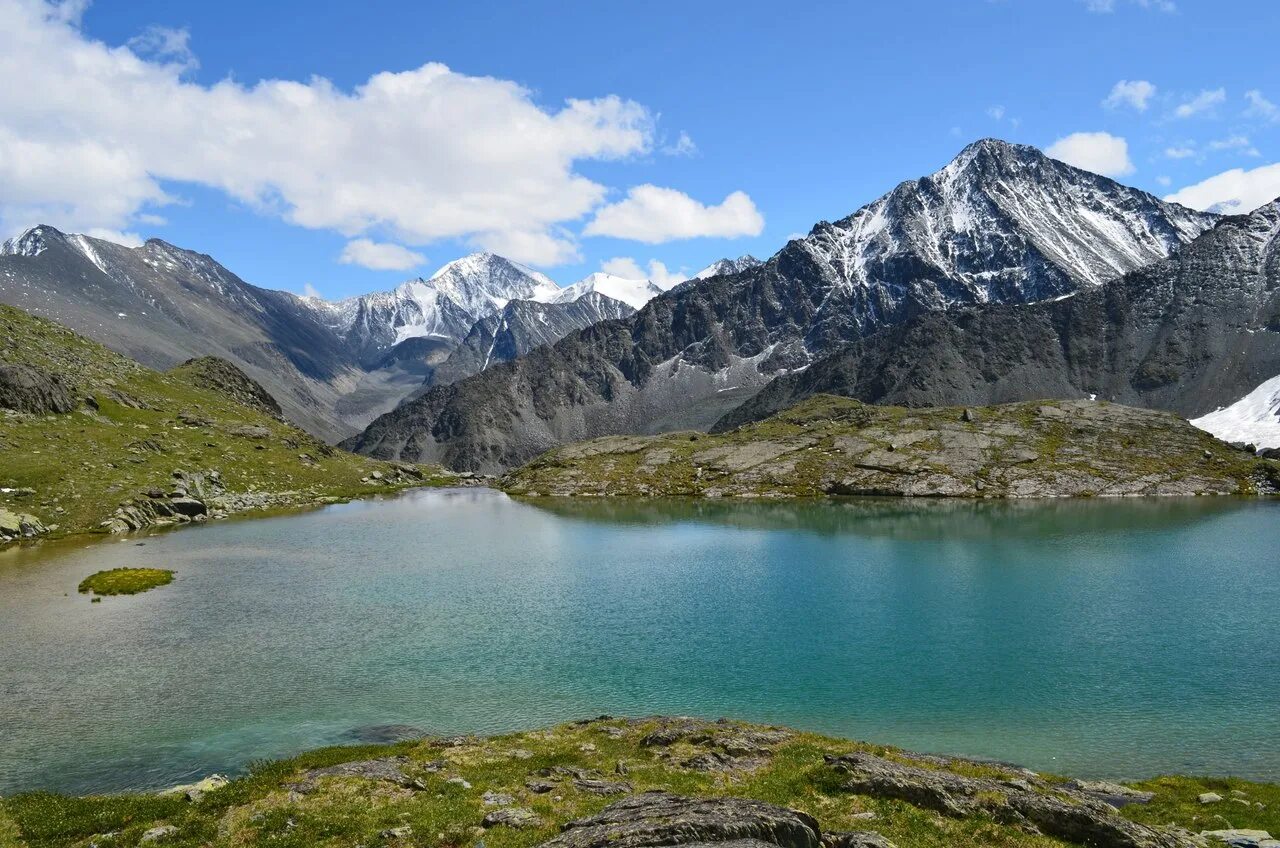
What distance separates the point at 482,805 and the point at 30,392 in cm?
16341

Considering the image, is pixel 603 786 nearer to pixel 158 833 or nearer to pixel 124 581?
pixel 158 833

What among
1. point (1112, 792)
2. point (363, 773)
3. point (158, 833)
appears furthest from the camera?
point (1112, 792)

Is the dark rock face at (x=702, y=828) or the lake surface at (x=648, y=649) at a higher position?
the dark rock face at (x=702, y=828)

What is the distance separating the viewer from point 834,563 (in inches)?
3871

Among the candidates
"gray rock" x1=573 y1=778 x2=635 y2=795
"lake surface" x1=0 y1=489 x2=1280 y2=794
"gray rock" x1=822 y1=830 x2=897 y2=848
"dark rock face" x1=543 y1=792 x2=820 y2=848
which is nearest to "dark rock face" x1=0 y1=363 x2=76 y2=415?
"lake surface" x1=0 y1=489 x2=1280 y2=794

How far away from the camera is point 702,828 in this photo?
18344 millimetres

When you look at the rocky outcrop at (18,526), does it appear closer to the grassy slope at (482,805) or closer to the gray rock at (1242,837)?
the grassy slope at (482,805)

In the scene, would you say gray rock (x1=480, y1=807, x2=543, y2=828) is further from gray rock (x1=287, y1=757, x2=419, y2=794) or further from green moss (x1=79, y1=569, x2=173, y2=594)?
green moss (x1=79, y1=569, x2=173, y2=594)

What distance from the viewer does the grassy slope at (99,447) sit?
119125mm

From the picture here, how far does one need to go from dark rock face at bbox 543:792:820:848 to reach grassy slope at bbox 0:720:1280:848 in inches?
129

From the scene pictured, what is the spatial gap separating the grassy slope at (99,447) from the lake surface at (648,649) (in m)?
23.8

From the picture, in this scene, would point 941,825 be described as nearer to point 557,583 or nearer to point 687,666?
point 687,666

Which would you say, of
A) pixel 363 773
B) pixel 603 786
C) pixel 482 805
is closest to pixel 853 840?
pixel 603 786

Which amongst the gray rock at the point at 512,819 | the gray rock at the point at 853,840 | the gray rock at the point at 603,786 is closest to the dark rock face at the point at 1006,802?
the gray rock at the point at 853,840
